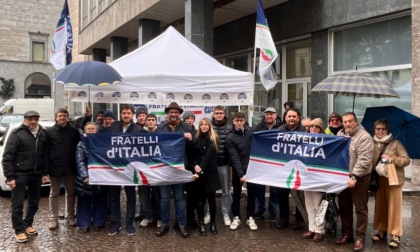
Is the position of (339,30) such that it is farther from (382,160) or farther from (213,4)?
(382,160)

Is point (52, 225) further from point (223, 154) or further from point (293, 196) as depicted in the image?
point (293, 196)

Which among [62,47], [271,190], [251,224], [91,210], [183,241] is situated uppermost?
[62,47]

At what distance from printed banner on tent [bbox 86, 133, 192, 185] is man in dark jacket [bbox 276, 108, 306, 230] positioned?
5.40ft

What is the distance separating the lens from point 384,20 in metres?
11.1

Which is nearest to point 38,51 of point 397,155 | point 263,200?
point 263,200

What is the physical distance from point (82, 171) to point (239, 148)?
98.0 inches

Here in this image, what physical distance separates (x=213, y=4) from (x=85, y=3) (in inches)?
542

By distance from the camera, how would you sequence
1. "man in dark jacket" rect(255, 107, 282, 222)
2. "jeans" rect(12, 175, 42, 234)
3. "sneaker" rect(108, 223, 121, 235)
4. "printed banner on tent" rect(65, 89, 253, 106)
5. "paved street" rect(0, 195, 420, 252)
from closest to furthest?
1. "paved street" rect(0, 195, 420, 252)
2. "jeans" rect(12, 175, 42, 234)
3. "sneaker" rect(108, 223, 121, 235)
4. "man in dark jacket" rect(255, 107, 282, 222)
5. "printed banner on tent" rect(65, 89, 253, 106)

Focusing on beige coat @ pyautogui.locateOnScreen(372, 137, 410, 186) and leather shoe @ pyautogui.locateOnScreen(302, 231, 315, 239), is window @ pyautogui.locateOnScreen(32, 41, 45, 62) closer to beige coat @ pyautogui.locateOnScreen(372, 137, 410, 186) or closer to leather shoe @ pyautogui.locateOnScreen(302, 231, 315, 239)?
leather shoe @ pyautogui.locateOnScreen(302, 231, 315, 239)

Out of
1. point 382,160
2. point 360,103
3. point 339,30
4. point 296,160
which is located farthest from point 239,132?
point 339,30

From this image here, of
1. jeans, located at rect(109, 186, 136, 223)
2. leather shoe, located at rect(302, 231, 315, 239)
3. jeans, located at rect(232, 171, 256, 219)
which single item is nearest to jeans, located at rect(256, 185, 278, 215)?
jeans, located at rect(232, 171, 256, 219)

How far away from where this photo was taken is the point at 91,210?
6906 millimetres

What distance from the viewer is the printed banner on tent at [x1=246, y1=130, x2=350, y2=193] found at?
A: 597 centimetres

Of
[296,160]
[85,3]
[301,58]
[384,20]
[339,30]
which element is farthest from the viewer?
[85,3]
